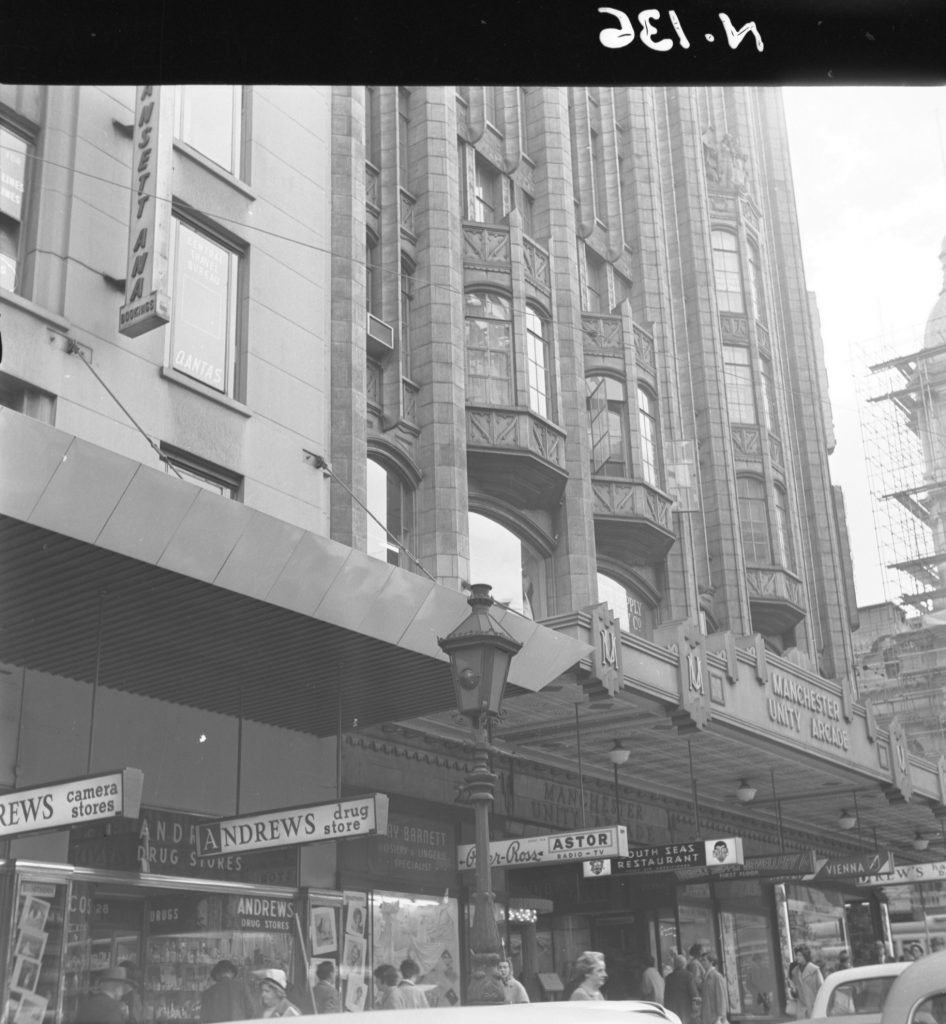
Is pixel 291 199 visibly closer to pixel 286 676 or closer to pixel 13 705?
pixel 286 676

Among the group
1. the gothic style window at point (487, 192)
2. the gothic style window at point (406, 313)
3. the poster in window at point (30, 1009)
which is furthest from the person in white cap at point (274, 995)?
the gothic style window at point (487, 192)

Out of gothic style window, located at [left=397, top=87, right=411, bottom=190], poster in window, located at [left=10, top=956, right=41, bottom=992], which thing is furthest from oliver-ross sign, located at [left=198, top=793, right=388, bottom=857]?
gothic style window, located at [left=397, top=87, right=411, bottom=190]

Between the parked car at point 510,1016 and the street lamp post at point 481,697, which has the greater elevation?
the street lamp post at point 481,697

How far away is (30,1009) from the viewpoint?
42.3 feet

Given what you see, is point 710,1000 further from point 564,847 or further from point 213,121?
point 213,121

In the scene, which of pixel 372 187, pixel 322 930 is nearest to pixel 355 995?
pixel 322 930

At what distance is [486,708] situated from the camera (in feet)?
35.7

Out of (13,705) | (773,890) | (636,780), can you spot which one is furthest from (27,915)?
(773,890)

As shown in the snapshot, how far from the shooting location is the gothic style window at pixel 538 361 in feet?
84.5

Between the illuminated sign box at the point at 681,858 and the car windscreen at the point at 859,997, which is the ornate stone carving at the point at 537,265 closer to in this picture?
the illuminated sign box at the point at 681,858

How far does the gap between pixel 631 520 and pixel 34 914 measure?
16522 millimetres

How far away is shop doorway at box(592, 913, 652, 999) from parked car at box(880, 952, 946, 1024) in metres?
20.0

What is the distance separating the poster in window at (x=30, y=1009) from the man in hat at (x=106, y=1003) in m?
0.38

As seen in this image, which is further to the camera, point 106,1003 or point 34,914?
point 34,914
